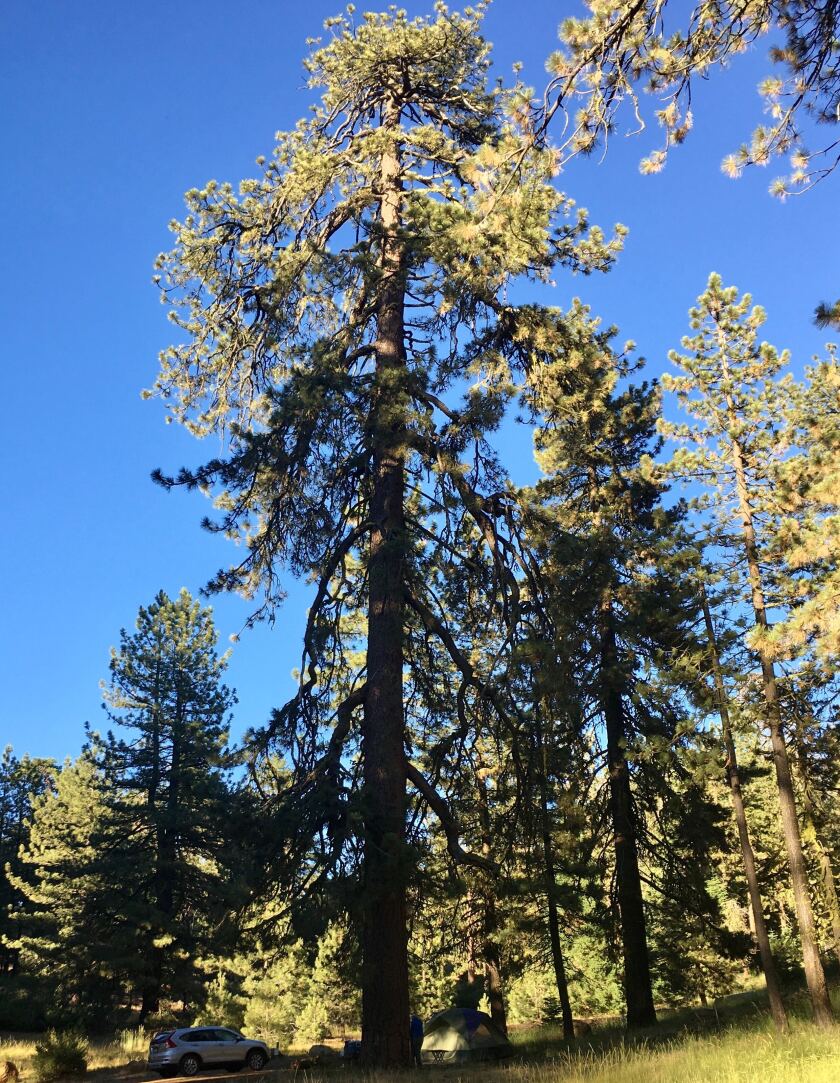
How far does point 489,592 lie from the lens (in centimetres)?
1183

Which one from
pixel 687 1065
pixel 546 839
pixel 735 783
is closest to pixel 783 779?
pixel 735 783

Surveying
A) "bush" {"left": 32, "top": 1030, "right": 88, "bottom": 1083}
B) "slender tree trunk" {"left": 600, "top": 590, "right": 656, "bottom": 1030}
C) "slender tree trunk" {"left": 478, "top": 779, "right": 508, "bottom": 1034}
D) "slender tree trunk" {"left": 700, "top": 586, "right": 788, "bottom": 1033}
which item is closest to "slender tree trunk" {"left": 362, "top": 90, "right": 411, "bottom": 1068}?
"slender tree trunk" {"left": 600, "top": 590, "right": 656, "bottom": 1030}

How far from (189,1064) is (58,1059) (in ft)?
10.8

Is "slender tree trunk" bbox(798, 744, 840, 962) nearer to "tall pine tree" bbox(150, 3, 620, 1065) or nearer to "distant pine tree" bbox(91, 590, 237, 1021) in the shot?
"tall pine tree" bbox(150, 3, 620, 1065)

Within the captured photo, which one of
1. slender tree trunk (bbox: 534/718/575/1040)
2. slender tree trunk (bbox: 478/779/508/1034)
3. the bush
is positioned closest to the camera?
slender tree trunk (bbox: 534/718/575/1040)

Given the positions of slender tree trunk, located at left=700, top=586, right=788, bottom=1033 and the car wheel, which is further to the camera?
the car wheel

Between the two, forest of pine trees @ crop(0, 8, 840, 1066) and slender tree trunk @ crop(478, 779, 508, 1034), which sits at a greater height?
forest of pine trees @ crop(0, 8, 840, 1066)

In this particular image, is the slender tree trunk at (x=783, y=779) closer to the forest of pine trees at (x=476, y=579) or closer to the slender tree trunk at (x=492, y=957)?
the forest of pine trees at (x=476, y=579)

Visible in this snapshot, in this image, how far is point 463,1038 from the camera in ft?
63.8

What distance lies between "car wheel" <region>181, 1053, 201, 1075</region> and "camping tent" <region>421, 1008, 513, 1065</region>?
19.2ft

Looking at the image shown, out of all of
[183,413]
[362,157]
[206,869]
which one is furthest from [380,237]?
[206,869]

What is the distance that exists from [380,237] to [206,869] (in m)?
24.0

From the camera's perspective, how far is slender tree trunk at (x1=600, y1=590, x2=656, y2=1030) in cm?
1591

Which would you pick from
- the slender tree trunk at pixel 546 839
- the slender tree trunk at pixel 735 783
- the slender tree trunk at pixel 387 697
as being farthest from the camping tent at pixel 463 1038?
the slender tree trunk at pixel 387 697
